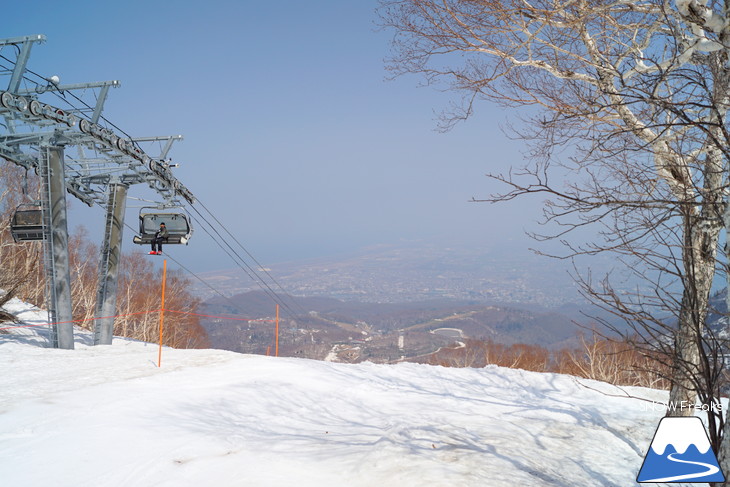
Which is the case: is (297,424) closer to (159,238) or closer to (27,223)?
(159,238)

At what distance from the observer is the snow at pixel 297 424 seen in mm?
4707

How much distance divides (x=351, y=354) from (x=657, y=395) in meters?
35.1

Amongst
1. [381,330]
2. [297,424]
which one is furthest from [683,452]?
[381,330]

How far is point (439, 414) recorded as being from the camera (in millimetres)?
7406

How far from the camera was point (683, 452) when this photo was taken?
268 cm

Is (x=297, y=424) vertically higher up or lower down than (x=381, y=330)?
higher up

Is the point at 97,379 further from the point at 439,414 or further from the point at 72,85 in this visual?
the point at 72,85

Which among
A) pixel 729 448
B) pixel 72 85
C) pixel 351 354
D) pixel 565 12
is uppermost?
pixel 72 85

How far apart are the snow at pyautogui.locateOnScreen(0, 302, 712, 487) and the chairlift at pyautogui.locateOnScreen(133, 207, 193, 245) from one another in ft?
12.2

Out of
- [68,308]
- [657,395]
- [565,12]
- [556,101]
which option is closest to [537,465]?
[556,101]

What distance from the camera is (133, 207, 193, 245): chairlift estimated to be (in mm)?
13578

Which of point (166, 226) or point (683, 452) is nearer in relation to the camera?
point (683, 452)

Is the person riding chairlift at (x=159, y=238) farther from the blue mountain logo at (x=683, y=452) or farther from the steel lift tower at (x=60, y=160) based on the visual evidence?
the blue mountain logo at (x=683, y=452)

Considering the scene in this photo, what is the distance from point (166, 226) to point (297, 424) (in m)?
8.81
